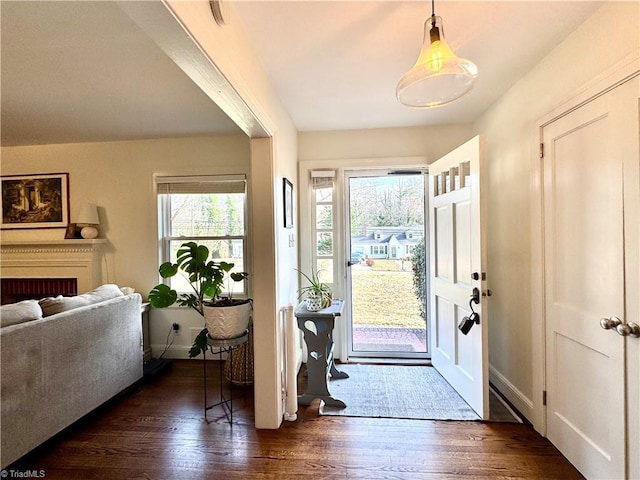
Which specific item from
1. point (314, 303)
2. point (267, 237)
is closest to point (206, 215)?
point (267, 237)

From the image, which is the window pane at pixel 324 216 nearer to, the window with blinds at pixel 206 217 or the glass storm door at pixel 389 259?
the glass storm door at pixel 389 259

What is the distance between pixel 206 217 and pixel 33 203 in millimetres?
1944

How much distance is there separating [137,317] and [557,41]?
3560 mm

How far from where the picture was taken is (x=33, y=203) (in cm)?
334

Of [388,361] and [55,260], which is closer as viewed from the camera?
[388,361]

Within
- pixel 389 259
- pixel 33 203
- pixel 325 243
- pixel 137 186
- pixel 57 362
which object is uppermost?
pixel 137 186

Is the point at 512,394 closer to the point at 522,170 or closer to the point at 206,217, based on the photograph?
the point at 522,170

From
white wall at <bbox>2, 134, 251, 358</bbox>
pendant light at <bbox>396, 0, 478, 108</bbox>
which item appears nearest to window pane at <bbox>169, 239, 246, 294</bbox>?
white wall at <bbox>2, 134, 251, 358</bbox>

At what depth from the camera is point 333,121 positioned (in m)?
A: 2.79

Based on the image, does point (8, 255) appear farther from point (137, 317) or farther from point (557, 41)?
point (557, 41)

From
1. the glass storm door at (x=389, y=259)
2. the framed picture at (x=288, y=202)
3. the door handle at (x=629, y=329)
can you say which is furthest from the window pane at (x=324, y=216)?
the door handle at (x=629, y=329)

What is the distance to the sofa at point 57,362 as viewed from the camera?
1644 mm

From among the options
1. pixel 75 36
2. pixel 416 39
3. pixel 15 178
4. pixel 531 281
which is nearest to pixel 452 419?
pixel 531 281

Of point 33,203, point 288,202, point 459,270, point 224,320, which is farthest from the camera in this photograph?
point 33,203
